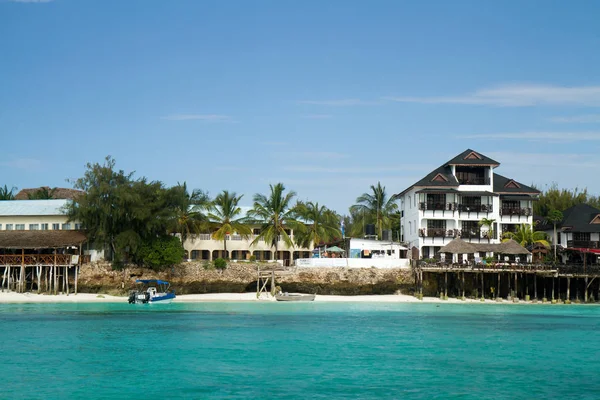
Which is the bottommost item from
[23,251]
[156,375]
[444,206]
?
[156,375]

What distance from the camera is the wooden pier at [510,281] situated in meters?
61.6

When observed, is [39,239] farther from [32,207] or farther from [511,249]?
[511,249]

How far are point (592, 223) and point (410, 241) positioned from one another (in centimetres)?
1811

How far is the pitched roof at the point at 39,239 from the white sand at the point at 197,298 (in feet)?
13.8

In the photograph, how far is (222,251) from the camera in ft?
251

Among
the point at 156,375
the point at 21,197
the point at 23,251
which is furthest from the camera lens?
the point at 21,197

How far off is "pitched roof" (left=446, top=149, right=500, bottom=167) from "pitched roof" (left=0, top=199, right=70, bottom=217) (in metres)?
38.1

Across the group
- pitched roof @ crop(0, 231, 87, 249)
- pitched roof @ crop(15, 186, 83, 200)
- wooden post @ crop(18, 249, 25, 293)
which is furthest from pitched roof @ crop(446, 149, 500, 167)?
pitched roof @ crop(15, 186, 83, 200)

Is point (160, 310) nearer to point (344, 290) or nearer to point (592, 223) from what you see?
point (344, 290)

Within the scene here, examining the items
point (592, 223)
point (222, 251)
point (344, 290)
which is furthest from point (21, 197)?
point (592, 223)

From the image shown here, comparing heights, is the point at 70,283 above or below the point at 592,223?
below

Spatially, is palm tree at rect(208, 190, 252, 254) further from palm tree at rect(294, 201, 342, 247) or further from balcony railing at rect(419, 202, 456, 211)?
balcony railing at rect(419, 202, 456, 211)

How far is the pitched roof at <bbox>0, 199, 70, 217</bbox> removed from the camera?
6869 cm

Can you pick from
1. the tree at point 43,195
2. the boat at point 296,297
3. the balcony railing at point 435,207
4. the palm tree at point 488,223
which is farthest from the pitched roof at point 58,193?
the palm tree at point 488,223
